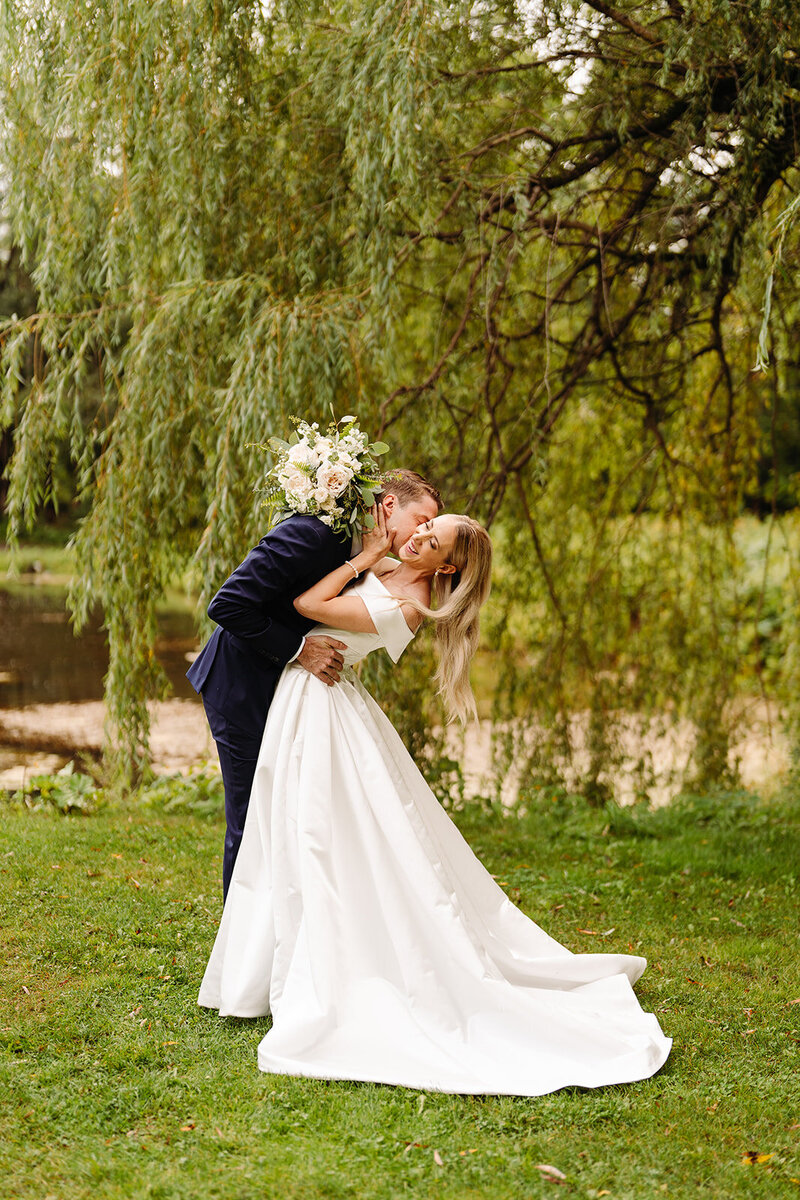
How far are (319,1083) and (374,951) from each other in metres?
0.39

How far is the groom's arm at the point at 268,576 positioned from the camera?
3207 mm

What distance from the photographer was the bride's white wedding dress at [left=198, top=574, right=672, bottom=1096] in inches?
118

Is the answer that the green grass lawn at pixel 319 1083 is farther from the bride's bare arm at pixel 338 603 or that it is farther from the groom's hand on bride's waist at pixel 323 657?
the bride's bare arm at pixel 338 603

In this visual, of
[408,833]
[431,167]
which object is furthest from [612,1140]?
[431,167]

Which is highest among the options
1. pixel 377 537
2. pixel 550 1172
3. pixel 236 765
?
pixel 377 537

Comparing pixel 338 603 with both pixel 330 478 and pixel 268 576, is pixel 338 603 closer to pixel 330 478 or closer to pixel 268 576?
pixel 268 576

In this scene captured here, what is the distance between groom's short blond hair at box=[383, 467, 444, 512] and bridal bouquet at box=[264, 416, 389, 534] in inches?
5.1

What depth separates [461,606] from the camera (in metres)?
3.48

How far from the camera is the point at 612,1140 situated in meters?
2.72

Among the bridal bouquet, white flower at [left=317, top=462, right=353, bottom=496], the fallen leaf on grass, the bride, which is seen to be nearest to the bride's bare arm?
the bride

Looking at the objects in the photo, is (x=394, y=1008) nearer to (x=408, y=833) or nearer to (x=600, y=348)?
(x=408, y=833)

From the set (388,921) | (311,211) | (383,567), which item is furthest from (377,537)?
(311,211)

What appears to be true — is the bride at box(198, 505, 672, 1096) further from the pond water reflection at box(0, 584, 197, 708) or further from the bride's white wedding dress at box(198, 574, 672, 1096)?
the pond water reflection at box(0, 584, 197, 708)

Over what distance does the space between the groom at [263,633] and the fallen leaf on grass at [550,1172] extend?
135 centimetres
